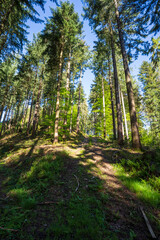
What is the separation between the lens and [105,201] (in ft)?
9.50

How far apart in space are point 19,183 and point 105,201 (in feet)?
11.8

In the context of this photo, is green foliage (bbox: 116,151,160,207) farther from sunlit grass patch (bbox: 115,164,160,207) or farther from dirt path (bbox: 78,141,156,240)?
dirt path (bbox: 78,141,156,240)

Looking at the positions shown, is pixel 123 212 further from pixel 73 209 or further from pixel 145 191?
pixel 73 209

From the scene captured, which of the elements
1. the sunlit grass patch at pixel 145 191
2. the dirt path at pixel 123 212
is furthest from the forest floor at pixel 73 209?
the sunlit grass patch at pixel 145 191

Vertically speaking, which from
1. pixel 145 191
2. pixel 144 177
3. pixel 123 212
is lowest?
pixel 123 212

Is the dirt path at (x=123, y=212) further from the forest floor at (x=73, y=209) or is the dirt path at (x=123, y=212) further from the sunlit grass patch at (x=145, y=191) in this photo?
the sunlit grass patch at (x=145, y=191)

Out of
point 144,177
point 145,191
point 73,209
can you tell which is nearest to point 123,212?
point 145,191

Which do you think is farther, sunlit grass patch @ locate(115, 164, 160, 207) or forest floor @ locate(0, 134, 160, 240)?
sunlit grass patch @ locate(115, 164, 160, 207)

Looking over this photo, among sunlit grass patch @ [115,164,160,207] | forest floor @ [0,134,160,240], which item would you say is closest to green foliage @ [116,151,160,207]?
sunlit grass patch @ [115,164,160,207]

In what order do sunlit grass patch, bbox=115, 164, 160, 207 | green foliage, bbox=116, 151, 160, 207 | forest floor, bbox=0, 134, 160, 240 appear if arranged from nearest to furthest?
forest floor, bbox=0, 134, 160, 240
sunlit grass patch, bbox=115, 164, 160, 207
green foliage, bbox=116, 151, 160, 207

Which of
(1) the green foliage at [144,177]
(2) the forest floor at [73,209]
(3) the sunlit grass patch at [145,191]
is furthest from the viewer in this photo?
(1) the green foliage at [144,177]

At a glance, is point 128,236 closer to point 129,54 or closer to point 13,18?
point 129,54

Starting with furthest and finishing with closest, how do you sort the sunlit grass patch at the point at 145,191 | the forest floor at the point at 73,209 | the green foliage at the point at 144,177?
1. the green foliage at the point at 144,177
2. the sunlit grass patch at the point at 145,191
3. the forest floor at the point at 73,209

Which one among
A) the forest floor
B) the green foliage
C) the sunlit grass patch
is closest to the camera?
the forest floor
